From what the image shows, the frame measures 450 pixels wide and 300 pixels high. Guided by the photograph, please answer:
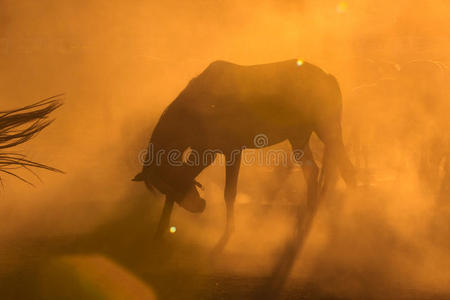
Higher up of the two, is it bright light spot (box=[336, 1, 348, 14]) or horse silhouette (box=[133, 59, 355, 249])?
bright light spot (box=[336, 1, 348, 14])

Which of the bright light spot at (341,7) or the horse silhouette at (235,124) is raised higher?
the bright light spot at (341,7)

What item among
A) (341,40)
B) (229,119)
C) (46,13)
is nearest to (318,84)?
(229,119)

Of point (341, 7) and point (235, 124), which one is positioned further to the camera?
point (341, 7)

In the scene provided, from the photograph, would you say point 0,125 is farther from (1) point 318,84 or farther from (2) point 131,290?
(1) point 318,84

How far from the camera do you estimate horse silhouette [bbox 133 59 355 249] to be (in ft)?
20.3

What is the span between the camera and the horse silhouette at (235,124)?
619 cm

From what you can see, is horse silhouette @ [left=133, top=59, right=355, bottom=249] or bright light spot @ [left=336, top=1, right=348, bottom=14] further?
bright light spot @ [left=336, top=1, right=348, bottom=14]

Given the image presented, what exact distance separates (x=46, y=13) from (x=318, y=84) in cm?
1321

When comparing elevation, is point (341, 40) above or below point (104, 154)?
above

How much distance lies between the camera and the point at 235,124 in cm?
695

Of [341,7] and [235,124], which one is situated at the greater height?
[341,7]

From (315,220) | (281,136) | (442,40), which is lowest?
(315,220)

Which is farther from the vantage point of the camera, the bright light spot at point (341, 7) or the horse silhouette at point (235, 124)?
the bright light spot at point (341, 7)

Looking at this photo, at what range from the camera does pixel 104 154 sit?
1606 centimetres
